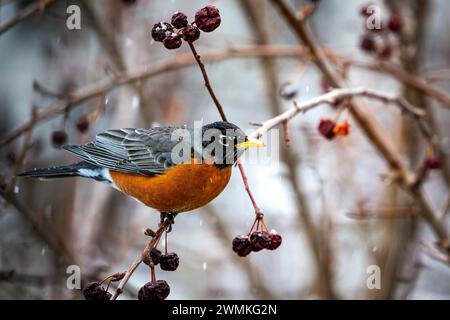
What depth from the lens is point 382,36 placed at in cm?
364

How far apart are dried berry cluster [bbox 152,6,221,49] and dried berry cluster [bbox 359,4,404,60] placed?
1554 millimetres

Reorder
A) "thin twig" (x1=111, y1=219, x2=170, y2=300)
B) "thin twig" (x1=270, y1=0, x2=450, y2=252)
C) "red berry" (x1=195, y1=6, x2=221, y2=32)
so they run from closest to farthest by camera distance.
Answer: "thin twig" (x1=111, y1=219, x2=170, y2=300) → "red berry" (x1=195, y1=6, x2=221, y2=32) → "thin twig" (x1=270, y1=0, x2=450, y2=252)

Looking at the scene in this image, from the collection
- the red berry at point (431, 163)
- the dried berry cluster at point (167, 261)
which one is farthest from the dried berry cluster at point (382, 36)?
the dried berry cluster at point (167, 261)

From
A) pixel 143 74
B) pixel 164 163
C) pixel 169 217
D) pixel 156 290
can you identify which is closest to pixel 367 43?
→ pixel 143 74

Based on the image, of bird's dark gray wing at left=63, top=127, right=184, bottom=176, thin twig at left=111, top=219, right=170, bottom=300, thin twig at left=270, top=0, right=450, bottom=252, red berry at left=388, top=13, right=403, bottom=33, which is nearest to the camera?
thin twig at left=111, top=219, right=170, bottom=300

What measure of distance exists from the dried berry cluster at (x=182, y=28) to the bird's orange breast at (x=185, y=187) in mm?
810

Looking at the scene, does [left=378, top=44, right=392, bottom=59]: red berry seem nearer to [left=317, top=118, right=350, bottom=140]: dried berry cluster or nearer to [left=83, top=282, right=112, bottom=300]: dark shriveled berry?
[left=317, top=118, right=350, bottom=140]: dried berry cluster

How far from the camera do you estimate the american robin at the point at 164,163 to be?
275cm

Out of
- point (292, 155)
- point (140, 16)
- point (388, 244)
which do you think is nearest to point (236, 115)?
point (140, 16)

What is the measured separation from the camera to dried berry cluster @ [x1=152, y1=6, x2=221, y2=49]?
2.07 meters

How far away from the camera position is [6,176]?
312 centimetres

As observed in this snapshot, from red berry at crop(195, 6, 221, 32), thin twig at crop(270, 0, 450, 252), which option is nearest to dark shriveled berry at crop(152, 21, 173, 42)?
red berry at crop(195, 6, 221, 32)

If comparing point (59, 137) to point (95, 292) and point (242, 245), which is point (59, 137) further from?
point (242, 245)

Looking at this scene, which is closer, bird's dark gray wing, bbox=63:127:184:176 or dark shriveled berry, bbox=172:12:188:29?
dark shriveled berry, bbox=172:12:188:29
